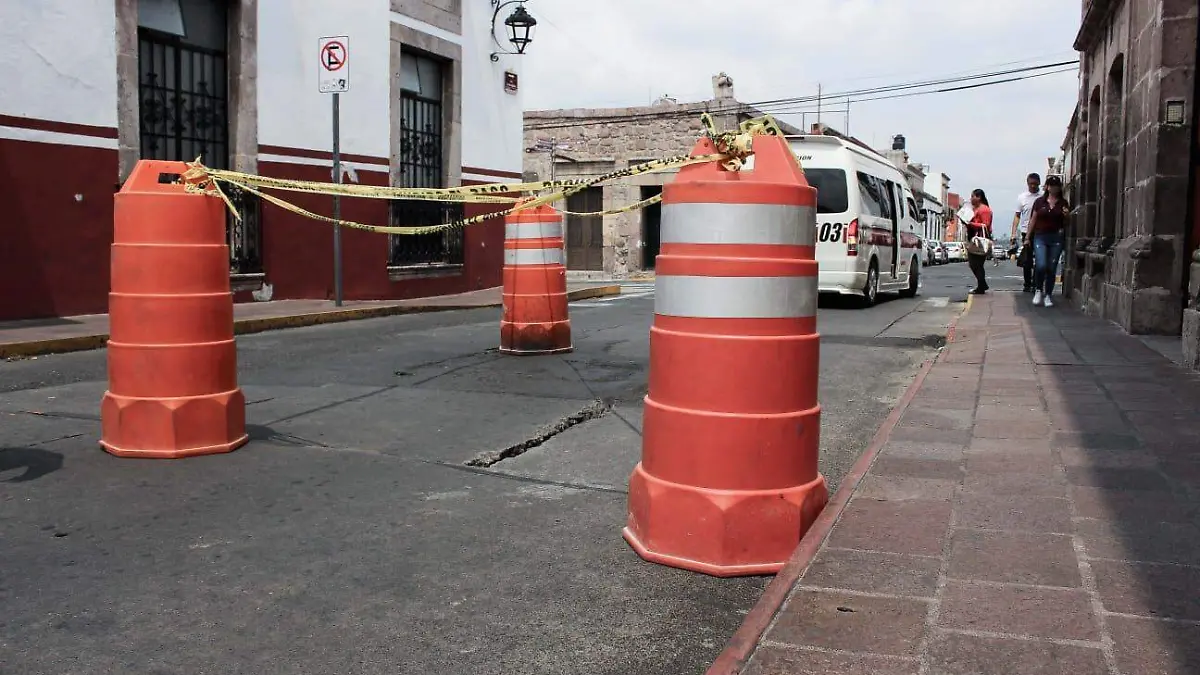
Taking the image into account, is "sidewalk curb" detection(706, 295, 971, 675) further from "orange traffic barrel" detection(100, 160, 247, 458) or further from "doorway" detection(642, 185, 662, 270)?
"doorway" detection(642, 185, 662, 270)

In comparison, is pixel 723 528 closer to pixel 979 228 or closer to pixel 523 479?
pixel 523 479

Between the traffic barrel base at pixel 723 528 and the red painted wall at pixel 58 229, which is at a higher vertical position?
the red painted wall at pixel 58 229

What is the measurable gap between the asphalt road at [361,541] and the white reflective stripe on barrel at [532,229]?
2.29 m

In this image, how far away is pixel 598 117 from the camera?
3409 centimetres

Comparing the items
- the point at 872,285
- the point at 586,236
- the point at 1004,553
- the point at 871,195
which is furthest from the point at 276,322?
the point at 586,236

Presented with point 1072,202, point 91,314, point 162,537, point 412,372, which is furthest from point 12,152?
point 1072,202

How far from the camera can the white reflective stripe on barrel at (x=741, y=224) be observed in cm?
356

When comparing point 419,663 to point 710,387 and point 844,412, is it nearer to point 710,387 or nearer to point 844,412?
point 710,387

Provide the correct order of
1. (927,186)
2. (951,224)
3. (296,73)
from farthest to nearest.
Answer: (951,224) → (927,186) → (296,73)

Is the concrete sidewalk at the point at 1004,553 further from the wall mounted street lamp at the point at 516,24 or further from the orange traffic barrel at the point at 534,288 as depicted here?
the wall mounted street lamp at the point at 516,24

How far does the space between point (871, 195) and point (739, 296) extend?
1365 centimetres

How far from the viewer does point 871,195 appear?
16.5 metres

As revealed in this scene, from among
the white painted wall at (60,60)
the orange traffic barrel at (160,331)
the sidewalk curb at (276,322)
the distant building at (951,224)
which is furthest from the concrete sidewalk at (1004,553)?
the distant building at (951,224)

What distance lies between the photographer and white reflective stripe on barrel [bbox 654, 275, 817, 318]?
11.6 feet
